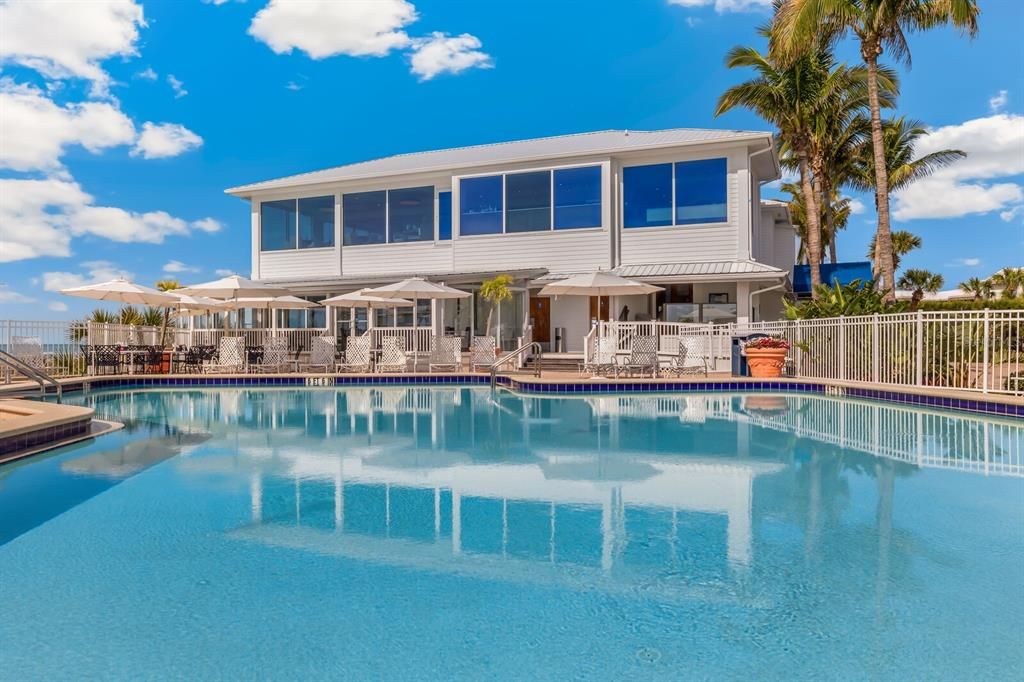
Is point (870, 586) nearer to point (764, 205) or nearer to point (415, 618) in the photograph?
point (415, 618)

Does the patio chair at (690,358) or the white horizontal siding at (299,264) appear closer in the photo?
the patio chair at (690,358)

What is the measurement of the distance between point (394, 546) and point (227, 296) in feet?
51.0

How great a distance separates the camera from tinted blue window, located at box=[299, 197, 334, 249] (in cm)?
2214

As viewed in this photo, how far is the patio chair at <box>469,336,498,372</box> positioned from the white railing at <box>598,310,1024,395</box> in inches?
115

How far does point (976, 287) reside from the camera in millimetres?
38125

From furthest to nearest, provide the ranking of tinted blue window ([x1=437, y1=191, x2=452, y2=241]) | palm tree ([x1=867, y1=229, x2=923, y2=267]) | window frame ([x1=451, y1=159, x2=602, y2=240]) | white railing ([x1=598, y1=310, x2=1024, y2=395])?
palm tree ([x1=867, y1=229, x2=923, y2=267]), tinted blue window ([x1=437, y1=191, x2=452, y2=241]), window frame ([x1=451, y1=159, x2=602, y2=240]), white railing ([x1=598, y1=310, x2=1024, y2=395])

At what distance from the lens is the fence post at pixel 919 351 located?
1132cm

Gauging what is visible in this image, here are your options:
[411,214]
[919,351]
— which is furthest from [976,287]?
[411,214]

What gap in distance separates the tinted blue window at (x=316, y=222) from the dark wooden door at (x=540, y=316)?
24.6 ft

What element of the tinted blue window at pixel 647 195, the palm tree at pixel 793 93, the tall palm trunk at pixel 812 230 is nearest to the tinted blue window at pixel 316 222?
the tinted blue window at pixel 647 195

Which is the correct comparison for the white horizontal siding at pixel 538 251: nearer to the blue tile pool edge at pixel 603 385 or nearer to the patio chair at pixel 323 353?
the patio chair at pixel 323 353

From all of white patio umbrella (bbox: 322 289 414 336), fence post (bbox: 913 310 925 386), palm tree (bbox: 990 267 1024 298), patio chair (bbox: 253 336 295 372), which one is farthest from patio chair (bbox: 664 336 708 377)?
palm tree (bbox: 990 267 1024 298)

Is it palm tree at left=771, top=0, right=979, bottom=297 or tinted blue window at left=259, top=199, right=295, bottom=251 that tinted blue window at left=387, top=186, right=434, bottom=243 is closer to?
tinted blue window at left=259, top=199, right=295, bottom=251

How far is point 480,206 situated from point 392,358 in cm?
579
